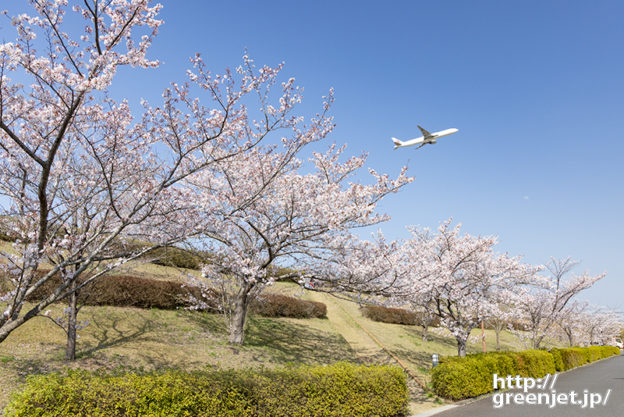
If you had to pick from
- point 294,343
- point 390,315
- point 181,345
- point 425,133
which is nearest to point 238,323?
point 181,345

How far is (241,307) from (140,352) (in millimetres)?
3344

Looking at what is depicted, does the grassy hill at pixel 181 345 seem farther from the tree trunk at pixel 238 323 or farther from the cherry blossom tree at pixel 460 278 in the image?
the cherry blossom tree at pixel 460 278

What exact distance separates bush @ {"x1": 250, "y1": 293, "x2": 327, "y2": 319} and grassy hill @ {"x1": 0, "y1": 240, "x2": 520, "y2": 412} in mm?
507

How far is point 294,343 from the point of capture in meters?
15.3

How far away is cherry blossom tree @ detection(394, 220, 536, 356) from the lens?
12.3 m

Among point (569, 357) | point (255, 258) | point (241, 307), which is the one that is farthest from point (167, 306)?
point (569, 357)

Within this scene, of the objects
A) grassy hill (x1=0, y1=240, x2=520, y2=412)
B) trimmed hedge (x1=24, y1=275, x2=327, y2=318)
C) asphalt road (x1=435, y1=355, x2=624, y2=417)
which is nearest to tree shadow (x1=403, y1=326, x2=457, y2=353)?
grassy hill (x1=0, y1=240, x2=520, y2=412)

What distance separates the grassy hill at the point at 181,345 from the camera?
371 inches

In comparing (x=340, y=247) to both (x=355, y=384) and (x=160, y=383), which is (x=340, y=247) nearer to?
(x=355, y=384)

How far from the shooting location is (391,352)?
55.9 feet

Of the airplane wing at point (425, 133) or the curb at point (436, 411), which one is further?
the airplane wing at point (425, 133)

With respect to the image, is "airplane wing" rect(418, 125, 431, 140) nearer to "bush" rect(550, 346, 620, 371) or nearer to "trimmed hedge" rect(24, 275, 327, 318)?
"trimmed hedge" rect(24, 275, 327, 318)

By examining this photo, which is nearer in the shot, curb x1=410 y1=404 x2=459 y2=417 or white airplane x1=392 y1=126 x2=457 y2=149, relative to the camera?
curb x1=410 y1=404 x2=459 y2=417

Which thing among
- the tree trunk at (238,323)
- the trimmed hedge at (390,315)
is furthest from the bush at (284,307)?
the trimmed hedge at (390,315)
